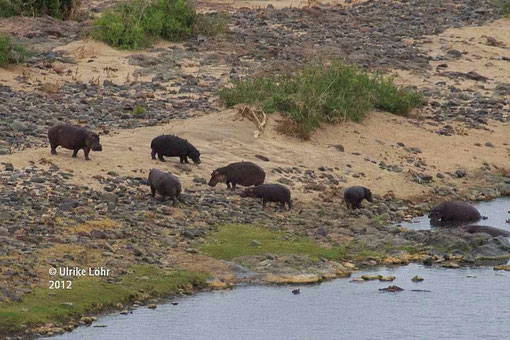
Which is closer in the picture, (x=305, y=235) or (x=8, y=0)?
(x=305, y=235)

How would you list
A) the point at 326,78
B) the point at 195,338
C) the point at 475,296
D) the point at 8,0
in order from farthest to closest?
the point at 8,0 < the point at 326,78 < the point at 475,296 < the point at 195,338

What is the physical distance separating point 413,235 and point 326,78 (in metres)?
7.35

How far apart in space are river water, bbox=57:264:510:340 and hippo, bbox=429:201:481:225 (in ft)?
11.5

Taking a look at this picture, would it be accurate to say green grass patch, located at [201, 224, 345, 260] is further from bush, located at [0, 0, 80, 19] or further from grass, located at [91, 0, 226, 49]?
bush, located at [0, 0, 80, 19]

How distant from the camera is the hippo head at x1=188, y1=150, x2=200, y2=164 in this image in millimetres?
22250

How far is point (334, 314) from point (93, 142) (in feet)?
19.8

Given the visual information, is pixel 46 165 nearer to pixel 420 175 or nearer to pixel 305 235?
pixel 305 235

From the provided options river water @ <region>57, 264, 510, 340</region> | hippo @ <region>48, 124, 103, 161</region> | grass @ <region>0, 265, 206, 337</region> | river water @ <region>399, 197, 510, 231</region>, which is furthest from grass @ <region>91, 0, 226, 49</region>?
grass @ <region>0, 265, 206, 337</region>

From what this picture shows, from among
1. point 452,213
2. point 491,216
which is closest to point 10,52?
point 452,213

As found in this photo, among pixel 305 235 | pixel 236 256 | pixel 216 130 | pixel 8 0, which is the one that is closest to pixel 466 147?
pixel 216 130

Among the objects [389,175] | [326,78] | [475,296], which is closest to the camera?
[475,296]

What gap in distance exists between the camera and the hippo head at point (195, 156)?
22250 mm

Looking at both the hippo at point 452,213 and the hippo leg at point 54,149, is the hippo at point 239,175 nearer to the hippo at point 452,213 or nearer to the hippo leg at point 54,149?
the hippo leg at point 54,149

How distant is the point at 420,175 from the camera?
2477 cm
